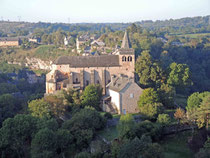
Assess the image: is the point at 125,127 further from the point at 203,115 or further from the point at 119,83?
the point at 119,83

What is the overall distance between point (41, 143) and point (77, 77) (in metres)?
21.3

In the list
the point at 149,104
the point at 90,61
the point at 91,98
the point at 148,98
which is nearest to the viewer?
the point at 149,104

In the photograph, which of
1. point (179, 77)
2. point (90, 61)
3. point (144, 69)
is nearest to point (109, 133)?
point (90, 61)

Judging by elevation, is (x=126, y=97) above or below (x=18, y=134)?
above

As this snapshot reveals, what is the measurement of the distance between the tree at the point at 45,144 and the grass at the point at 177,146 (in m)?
11.4

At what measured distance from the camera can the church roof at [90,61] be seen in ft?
157

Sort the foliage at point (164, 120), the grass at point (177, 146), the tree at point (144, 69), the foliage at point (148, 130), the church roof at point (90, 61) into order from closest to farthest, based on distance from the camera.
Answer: the grass at point (177, 146)
the foliage at point (148, 130)
the foliage at point (164, 120)
the tree at point (144, 69)
the church roof at point (90, 61)

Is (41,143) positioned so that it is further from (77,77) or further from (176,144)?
(77,77)

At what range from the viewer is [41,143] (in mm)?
27656

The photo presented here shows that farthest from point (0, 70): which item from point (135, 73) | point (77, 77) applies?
point (135, 73)

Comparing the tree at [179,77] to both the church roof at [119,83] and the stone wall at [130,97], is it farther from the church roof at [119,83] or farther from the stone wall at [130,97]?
the stone wall at [130,97]

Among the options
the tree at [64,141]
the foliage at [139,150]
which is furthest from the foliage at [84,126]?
the foliage at [139,150]

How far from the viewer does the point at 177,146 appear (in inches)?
1147

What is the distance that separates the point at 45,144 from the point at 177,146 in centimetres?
1385
